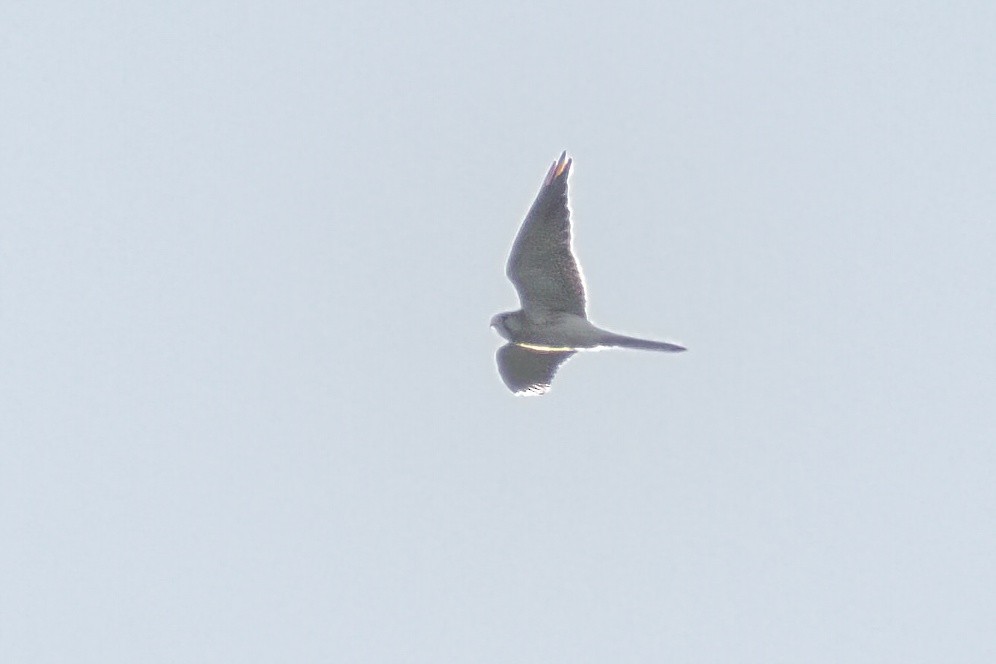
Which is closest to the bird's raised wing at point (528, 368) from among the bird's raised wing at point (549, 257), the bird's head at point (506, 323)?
the bird's head at point (506, 323)

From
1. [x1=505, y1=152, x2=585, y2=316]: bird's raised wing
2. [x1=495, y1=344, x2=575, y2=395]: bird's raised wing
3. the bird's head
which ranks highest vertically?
[x1=505, y1=152, x2=585, y2=316]: bird's raised wing

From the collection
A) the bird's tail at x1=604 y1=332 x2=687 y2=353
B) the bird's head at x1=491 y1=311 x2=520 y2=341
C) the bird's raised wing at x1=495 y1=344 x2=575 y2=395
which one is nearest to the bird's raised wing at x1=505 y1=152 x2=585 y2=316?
the bird's head at x1=491 y1=311 x2=520 y2=341

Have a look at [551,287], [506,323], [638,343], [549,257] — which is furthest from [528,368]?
[638,343]

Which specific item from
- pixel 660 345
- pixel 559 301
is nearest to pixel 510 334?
pixel 559 301

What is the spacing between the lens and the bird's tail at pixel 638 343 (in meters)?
12.6

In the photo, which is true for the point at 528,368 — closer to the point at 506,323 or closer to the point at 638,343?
the point at 506,323

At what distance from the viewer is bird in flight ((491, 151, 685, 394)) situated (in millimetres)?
13203

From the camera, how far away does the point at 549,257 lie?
13586 mm

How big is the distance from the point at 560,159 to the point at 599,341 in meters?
2.22

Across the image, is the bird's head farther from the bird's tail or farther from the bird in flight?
the bird's tail

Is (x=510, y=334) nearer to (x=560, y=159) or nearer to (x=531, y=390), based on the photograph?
(x=531, y=390)

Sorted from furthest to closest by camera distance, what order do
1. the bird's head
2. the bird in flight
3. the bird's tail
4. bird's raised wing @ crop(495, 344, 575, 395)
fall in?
1. bird's raised wing @ crop(495, 344, 575, 395)
2. the bird's head
3. the bird in flight
4. the bird's tail

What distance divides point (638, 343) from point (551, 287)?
4.91 feet

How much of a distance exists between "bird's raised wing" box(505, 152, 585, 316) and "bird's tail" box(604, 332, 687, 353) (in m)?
0.73
